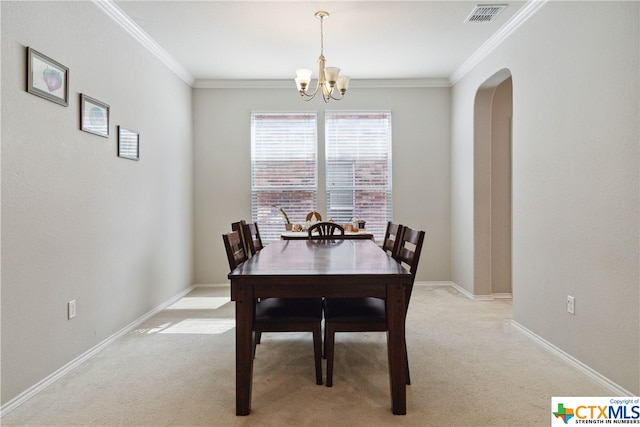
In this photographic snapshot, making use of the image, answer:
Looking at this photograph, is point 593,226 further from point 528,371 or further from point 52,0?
point 52,0

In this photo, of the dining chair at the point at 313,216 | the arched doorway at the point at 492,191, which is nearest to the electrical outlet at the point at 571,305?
the arched doorway at the point at 492,191

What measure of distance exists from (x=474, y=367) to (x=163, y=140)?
3655mm

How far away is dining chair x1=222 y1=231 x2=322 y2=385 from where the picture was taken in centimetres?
218

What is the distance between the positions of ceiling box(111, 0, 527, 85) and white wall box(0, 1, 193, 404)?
414mm

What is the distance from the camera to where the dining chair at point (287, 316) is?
2.18 metres

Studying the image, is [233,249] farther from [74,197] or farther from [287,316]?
[74,197]

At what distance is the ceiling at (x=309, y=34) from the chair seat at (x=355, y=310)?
7.68ft

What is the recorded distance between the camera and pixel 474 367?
2553mm

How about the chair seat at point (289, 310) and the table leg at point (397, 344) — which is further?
the chair seat at point (289, 310)

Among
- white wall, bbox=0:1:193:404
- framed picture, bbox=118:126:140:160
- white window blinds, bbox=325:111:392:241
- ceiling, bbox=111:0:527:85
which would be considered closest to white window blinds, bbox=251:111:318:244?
white window blinds, bbox=325:111:392:241

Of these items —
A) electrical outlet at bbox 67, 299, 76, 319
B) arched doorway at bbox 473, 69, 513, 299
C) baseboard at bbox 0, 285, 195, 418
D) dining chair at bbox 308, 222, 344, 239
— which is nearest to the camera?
baseboard at bbox 0, 285, 195, 418

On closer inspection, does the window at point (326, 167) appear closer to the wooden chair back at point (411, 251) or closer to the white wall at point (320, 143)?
the white wall at point (320, 143)

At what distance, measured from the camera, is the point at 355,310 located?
2.27 meters

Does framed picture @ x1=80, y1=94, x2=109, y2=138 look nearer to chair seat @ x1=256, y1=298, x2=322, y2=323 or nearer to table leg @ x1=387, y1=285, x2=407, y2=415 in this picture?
chair seat @ x1=256, y1=298, x2=322, y2=323
